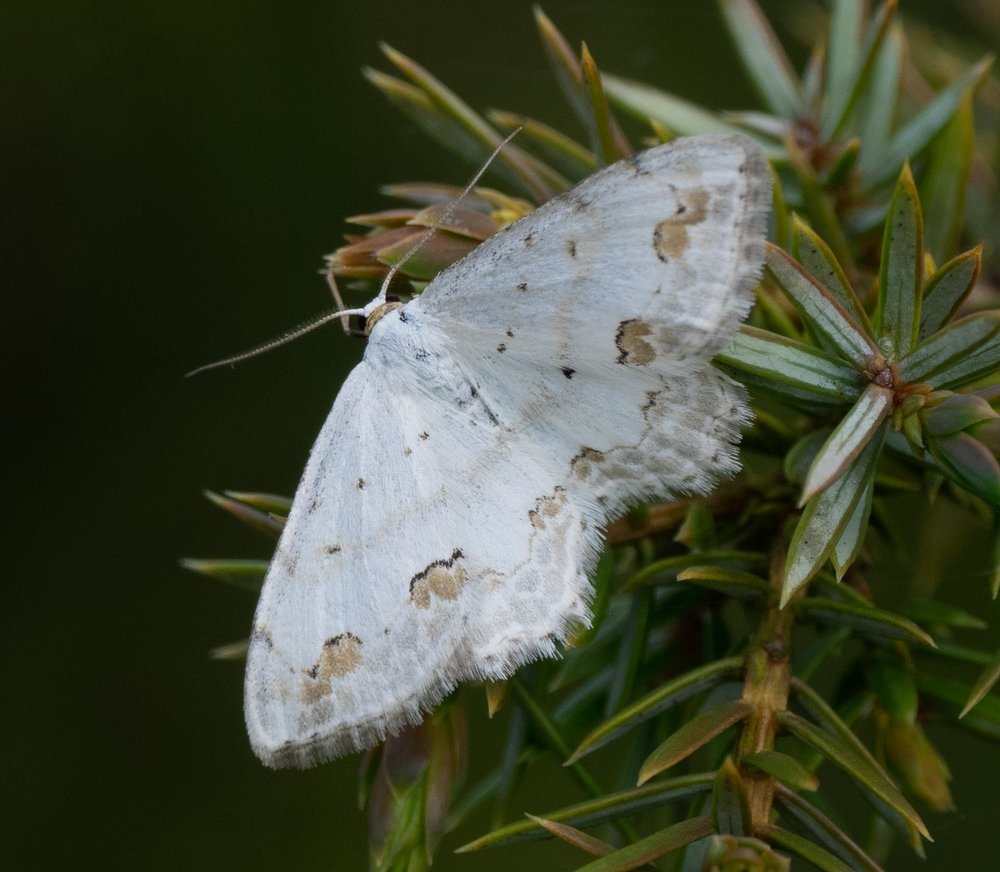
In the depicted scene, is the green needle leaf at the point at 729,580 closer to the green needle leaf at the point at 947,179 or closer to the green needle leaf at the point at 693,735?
the green needle leaf at the point at 693,735

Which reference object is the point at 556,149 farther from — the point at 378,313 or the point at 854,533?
the point at 854,533

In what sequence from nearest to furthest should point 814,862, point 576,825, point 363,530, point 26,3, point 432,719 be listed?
point 814,862
point 576,825
point 432,719
point 363,530
point 26,3

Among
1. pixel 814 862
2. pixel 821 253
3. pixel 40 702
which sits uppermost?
pixel 821 253

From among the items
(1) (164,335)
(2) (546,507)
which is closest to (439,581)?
(2) (546,507)

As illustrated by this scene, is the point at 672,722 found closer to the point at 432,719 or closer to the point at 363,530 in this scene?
the point at 432,719

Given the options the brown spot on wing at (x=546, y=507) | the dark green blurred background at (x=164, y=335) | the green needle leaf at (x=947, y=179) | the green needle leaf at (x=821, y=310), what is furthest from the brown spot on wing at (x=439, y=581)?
the dark green blurred background at (x=164, y=335)

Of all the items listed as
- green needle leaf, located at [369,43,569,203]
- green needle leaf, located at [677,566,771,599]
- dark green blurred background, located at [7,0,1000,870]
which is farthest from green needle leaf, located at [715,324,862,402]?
dark green blurred background, located at [7,0,1000,870]

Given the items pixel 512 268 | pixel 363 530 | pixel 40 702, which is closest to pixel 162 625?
pixel 40 702
